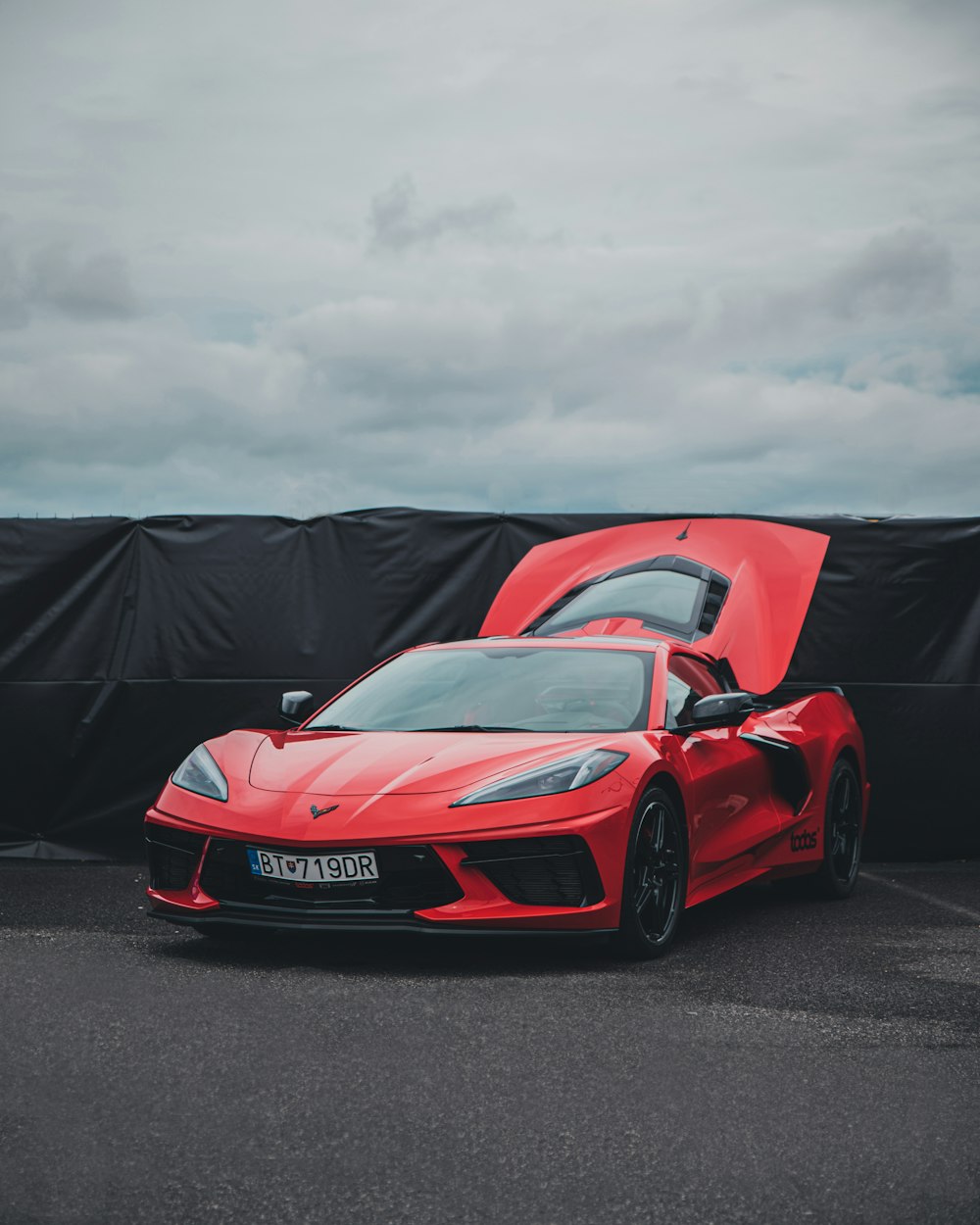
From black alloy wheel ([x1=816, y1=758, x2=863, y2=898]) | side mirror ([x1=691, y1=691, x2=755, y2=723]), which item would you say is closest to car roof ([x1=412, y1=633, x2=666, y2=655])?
side mirror ([x1=691, y1=691, x2=755, y2=723])

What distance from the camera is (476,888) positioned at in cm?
517

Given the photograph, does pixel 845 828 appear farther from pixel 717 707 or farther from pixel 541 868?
pixel 541 868

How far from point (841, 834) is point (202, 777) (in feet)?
12.0

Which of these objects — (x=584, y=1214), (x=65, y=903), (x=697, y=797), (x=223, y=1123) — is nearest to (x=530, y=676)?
(x=697, y=797)

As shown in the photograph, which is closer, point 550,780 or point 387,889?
point 387,889

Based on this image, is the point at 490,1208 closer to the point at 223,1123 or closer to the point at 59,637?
the point at 223,1123

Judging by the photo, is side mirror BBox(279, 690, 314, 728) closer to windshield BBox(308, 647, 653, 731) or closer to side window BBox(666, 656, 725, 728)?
windshield BBox(308, 647, 653, 731)

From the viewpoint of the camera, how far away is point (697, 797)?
608cm

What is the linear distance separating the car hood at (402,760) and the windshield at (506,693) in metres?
0.29

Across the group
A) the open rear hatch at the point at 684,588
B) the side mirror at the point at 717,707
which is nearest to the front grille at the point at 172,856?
the side mirror at the point at 717,707

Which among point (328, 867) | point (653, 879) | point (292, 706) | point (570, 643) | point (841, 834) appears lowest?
point (841, 834)

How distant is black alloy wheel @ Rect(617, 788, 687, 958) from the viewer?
211 inches

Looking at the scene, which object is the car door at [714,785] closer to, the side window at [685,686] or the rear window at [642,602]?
the side window at [685,686]

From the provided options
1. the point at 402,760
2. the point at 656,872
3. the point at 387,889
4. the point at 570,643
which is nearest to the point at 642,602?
the point at 570,643
